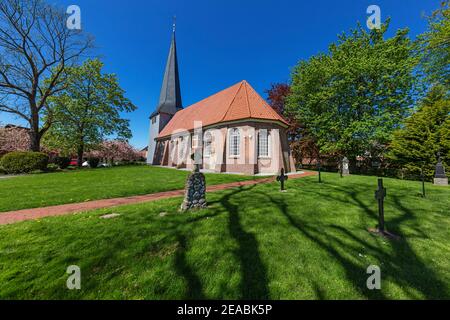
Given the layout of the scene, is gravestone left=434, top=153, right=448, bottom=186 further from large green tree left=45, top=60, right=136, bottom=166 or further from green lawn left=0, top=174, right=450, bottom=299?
large green tree left=45, top=60, right=136, bottom=166

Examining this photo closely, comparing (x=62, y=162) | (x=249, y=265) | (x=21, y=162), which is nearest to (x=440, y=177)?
(x=249, y=265)

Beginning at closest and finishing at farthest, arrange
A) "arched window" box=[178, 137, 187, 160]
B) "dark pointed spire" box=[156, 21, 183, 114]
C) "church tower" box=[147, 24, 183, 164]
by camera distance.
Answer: "arched window" box=[178, 137, 187, 160], "church tower" box=[147, 24, 183, 164], "dark pointed spire" box=[156, 21, 183, 114]

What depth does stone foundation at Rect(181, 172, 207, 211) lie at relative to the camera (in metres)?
5.13

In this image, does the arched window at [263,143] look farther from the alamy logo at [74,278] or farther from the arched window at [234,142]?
the alamy logo at [74,278]

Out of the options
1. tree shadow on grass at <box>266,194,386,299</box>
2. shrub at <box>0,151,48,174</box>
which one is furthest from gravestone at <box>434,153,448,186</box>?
shrub at <box>0,151,48,174</box>

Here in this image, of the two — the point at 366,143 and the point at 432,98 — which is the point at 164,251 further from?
the point at 432,98

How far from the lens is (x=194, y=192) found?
5.21 meters

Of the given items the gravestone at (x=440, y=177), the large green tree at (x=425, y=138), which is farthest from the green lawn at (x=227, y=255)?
the large green tree at (x=425, y=138)

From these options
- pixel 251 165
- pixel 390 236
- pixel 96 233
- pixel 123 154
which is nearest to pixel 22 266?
pixel 96 233

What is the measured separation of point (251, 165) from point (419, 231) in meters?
11.0

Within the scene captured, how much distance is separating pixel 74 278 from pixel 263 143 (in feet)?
48.0

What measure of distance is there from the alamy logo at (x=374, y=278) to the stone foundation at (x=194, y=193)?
3.92 meters

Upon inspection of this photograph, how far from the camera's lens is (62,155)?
929 inches

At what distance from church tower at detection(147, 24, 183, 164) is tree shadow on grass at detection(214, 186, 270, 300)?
31004 mm
